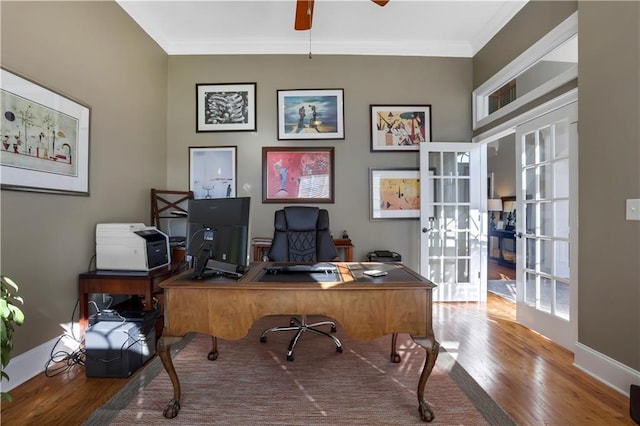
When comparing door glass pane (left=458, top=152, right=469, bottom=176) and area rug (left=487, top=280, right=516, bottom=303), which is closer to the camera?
door glass pane (left=458, top=152, right=469, bottom=176)

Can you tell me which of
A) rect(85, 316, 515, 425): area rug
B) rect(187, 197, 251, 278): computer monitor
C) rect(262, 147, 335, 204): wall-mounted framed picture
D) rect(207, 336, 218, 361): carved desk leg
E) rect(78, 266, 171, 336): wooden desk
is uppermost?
rect(262, 147, 335, 204): wall-mounted framed picture

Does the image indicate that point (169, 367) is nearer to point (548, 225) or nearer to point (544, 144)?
point (548, 225)

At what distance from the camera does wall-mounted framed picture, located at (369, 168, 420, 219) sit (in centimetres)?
371

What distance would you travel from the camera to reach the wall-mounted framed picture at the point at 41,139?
5.93 feet

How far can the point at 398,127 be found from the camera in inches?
147

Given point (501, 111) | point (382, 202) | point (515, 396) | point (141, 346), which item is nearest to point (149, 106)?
point (141, 346)

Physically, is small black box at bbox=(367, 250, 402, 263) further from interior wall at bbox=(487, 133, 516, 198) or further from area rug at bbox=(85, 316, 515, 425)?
interior wall at bbox=(487, 133, 516, 198)

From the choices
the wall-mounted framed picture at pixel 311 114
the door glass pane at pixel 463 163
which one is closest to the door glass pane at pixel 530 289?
the door glass pane at pixel 463 163

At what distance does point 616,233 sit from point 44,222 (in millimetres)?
3867

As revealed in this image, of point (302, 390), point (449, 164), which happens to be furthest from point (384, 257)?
point (302, 390)

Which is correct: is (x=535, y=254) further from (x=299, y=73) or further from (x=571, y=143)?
(x=299, y=73)

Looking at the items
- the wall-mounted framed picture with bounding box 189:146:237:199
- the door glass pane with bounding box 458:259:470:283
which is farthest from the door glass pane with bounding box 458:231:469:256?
the wall-mounted framed picture with bounding box 189:146:237:199

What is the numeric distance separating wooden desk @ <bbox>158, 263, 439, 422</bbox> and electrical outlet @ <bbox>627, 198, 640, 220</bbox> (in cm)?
139

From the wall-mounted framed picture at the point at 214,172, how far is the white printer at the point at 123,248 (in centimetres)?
138
